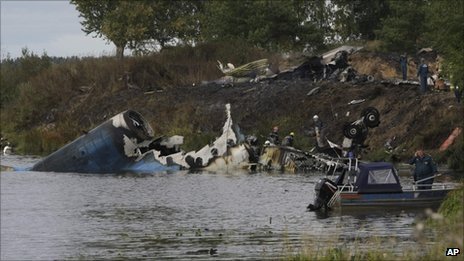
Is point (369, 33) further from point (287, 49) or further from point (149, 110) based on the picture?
point (149, 110)

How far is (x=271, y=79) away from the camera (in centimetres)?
Result: 8450

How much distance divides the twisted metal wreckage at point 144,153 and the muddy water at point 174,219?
121 inches

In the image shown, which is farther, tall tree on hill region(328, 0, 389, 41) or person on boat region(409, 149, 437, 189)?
tall tree on hill region(328, 0, 389, 41)

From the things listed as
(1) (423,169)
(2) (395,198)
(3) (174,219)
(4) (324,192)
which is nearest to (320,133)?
(1) (423,169)

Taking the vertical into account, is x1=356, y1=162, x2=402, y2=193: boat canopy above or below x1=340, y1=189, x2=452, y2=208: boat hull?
above

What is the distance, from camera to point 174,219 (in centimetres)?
4091

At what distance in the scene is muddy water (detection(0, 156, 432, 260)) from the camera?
3198 centimetres

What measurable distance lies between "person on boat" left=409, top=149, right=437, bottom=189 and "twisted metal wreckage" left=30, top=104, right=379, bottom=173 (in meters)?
21.1

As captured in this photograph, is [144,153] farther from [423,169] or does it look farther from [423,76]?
[423,169]

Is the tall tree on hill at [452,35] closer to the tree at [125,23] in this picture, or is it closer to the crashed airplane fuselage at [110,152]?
the crashed airplane fuselage at [110,152]

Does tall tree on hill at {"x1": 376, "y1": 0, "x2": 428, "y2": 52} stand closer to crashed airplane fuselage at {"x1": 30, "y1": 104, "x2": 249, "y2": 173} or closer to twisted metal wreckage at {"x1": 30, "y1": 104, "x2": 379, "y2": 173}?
twisted metal wreckage at {"x1": 30, "y1": 104, "x2": 379, "y2": 173}

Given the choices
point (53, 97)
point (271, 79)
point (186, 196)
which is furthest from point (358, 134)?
point (53, 97)

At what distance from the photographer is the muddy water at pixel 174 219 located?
1259 inches

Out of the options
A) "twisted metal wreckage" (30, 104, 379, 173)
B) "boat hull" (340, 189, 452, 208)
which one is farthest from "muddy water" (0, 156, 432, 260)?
"twisted metal wreckage" (30, 104, 379, 173)
